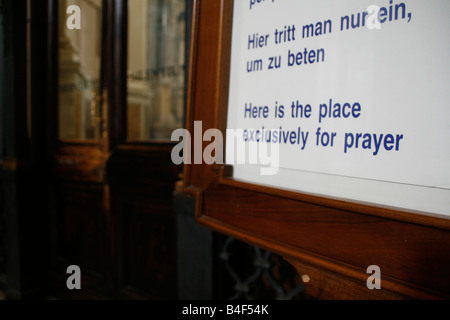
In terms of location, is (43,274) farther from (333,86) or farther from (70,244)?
(333,86)

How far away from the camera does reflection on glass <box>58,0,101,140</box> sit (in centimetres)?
218

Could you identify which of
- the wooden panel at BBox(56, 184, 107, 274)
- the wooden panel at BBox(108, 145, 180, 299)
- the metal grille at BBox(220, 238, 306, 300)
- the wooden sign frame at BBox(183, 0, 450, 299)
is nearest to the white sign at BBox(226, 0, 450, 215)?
the wooden sign frame at BBox(183, 0, 450, 299)

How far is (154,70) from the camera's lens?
2.32 meters

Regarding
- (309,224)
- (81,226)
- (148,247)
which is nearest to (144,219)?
(148,247)

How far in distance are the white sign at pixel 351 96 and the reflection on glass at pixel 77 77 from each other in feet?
5.71

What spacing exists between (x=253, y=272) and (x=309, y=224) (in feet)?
2.25

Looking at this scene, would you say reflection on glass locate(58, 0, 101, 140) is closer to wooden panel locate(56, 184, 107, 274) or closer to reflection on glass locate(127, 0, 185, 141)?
reflection on glass locate(127, 0, 185, 141)

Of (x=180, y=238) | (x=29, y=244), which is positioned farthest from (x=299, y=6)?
(x=29, y=244)

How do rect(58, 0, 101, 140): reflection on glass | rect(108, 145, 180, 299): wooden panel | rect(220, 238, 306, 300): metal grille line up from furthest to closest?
rect(58, 0, 101, 140): reflection on glass → rect(108, 145, 180, 299): wooden panel → rect(220, 238, 306, 300): metal grille

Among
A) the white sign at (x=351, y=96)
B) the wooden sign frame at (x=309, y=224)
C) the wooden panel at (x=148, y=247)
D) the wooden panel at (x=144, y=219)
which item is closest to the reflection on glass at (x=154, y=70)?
the wooden panel at (x=144, y=219)

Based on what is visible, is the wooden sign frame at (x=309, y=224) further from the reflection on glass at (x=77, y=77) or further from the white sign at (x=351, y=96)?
the reflection on glass at (x=77, y=77)

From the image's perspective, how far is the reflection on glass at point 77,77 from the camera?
2.18 m

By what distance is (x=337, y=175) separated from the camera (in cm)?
55

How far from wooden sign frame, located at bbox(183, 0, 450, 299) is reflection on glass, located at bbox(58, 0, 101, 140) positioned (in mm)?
1579
